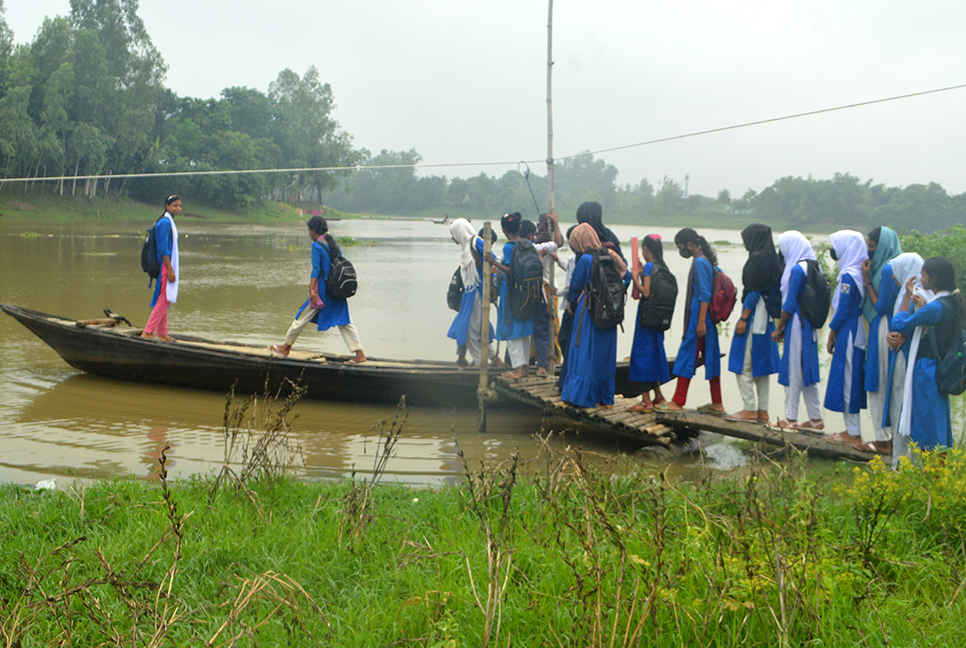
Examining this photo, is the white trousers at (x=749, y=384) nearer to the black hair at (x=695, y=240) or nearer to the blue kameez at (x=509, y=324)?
the black hair at (x=695, y=240)

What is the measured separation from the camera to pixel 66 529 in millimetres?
3732

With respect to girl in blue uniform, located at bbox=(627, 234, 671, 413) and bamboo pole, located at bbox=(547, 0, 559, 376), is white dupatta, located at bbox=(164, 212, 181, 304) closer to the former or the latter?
bamboo pole, located at bbox=(547, 0, 559, 376)

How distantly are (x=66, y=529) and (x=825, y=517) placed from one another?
3.93m

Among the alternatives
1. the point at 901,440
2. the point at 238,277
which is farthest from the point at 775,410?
the point at 238,277

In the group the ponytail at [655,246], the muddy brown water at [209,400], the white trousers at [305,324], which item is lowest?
the muddy brown water at [209,400]

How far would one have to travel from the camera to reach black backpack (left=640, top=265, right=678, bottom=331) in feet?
18.8

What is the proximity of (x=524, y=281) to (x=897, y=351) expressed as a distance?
295cm

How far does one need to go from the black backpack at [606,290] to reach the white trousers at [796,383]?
128cm

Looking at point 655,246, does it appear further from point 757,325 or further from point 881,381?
point 881,381

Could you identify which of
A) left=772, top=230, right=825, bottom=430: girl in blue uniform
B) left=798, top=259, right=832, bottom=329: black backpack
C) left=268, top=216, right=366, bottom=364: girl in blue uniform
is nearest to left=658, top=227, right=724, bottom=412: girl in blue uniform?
left=772, top=230, right=825, bottom=430: girl in blue uniform

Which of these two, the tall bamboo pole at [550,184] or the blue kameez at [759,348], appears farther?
the tall bamboo pole at [550,184]

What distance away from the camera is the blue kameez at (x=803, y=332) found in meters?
5.23

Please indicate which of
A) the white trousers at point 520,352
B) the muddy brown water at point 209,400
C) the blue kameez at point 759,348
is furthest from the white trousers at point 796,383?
the white trousers at point 520,352

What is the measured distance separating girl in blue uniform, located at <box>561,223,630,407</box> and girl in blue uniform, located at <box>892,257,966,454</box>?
2.03m
